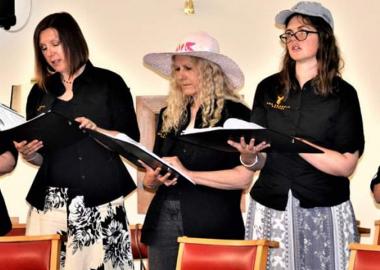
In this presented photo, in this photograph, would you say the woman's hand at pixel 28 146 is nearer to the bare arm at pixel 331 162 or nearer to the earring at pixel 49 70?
the earring at pixel 49 70

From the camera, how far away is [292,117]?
3236 mm

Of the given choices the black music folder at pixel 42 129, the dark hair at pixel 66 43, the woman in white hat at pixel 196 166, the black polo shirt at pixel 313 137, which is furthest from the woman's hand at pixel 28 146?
the black polo shirt at pixel 313 137

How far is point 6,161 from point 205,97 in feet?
3.02

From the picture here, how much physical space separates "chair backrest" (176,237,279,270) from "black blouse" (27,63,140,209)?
2.23 feet

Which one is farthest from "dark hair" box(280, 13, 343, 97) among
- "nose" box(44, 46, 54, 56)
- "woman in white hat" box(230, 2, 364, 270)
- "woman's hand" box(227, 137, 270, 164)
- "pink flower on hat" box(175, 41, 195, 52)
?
"nose" box(44, 46, 54, 56)

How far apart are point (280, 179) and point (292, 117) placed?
0.82 ft

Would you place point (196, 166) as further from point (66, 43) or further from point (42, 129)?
point (66, 43)

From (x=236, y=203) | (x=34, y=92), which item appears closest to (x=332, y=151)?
(x=236, y=203)

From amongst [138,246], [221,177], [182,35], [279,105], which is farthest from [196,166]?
[182,35]

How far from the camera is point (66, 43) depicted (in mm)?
3535

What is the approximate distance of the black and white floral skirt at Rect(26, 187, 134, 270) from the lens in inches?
135

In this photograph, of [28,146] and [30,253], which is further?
[28,146]

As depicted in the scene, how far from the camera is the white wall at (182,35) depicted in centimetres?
449

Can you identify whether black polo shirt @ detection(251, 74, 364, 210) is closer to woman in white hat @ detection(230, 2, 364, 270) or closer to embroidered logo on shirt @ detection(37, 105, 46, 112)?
woman in white hat @ detection(230, 2, 364, 270)
